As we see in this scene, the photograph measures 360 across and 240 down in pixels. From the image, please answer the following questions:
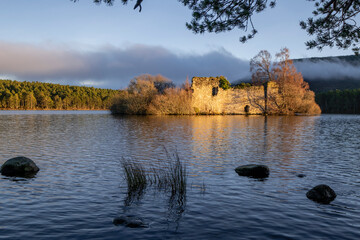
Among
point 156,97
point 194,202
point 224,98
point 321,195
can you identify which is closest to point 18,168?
point 194,202

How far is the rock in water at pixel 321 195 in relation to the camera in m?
7.58

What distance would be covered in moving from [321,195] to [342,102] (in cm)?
10070

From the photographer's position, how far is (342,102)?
96250mm

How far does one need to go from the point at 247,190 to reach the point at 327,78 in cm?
18440

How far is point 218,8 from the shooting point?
7172 mm

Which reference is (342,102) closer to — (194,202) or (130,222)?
(194,202)

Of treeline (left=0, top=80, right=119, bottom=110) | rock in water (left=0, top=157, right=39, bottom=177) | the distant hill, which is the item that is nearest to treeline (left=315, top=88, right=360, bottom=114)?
the distant hill

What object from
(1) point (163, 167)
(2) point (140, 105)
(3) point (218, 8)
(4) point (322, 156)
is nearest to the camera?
(3) point (218, 8)

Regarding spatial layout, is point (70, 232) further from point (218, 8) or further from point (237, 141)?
point (237, 141)

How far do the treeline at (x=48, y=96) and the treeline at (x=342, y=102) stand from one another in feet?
250

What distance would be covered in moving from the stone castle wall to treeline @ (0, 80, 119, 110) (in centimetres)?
6578

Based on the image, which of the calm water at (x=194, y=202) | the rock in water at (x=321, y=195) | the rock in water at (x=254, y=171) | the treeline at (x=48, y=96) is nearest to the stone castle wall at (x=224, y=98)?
the calm water at (x=194, y=202)

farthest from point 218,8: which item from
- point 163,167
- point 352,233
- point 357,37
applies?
point 163,167

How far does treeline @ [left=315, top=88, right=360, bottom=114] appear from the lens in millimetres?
94312
